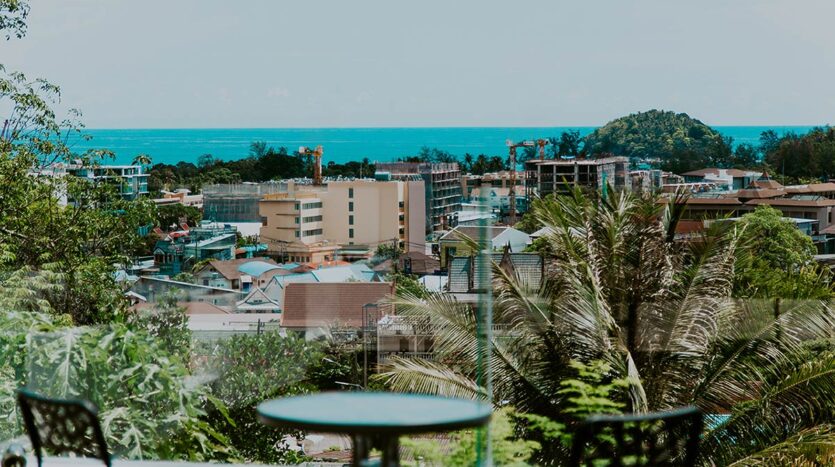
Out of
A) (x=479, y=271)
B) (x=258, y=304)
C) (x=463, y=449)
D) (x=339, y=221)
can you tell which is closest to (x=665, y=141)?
(x=339, y=221)

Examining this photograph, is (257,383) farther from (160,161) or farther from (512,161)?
(160,161)

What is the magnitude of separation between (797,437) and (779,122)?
5.71 ft

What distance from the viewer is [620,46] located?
5.89 meters

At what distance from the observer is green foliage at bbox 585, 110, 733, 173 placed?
5277mm

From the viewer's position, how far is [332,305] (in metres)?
4.20

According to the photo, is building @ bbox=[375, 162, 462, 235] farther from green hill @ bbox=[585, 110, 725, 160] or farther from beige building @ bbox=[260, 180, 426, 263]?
green hill @ bbox=[585, 110, 725, 160]

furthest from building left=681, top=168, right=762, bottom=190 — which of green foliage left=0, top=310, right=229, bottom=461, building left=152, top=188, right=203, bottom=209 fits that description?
green foliage left=0, top=310, right=229, bottom=461

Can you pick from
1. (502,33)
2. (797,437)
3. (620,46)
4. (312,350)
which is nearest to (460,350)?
(312,350)

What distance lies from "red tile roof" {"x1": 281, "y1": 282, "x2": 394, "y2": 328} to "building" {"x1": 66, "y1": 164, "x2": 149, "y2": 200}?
78.9 inches

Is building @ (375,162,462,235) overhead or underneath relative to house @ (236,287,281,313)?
overhead

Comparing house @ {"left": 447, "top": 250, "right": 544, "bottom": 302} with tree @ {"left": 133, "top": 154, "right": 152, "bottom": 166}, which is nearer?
house @ {"left": 447, "top": 250, "right": 544, "bottom": 302}

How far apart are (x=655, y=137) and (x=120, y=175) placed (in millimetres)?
3141

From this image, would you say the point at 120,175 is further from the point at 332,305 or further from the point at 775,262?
the point at 775,262

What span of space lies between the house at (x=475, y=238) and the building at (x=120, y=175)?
2.48 m
